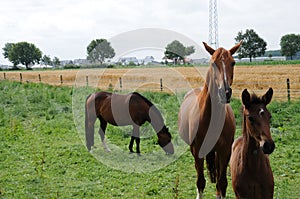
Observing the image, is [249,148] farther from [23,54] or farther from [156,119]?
[23,54]

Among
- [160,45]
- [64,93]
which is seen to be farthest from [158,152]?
[64,93]

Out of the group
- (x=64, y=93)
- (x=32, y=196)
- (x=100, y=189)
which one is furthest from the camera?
(x=64, y=93)

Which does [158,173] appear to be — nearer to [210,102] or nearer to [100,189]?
[100,189]

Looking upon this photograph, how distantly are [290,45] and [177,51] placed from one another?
241 ft

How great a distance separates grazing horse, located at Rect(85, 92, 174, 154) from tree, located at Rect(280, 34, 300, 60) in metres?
71.4

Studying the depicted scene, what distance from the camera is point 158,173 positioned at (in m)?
6.18

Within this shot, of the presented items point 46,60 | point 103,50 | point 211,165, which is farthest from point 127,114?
point 46,60

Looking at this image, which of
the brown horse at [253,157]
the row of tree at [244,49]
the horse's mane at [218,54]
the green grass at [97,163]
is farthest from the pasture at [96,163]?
the row of tree at [244,49]

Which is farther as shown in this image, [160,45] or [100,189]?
[160,45]

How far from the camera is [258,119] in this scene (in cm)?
340

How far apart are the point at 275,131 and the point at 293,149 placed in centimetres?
132

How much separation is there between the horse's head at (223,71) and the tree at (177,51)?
2.03 metres

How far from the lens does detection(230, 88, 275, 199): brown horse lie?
3.42 metres

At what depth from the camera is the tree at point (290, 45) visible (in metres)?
72.3
